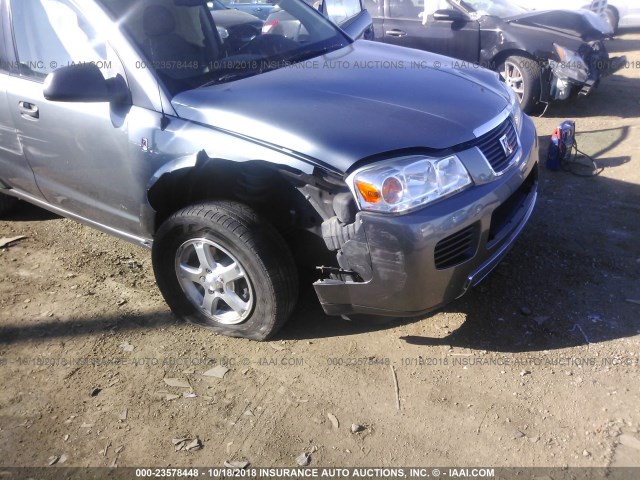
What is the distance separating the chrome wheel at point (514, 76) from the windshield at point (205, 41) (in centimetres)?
330

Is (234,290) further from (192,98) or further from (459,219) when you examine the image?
(459,219)

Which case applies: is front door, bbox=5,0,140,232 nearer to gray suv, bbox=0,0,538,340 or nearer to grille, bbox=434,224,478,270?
gray suv, bbox=0,0,538,340

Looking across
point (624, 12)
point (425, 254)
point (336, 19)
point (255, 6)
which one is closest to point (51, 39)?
point (255, 6)

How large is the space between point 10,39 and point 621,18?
37.0ft

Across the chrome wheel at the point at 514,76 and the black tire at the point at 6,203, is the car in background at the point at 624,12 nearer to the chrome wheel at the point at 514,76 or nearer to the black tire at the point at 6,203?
the chrome wheel at the point at 514,76

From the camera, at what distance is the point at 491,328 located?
3236 mm

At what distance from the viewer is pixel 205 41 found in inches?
135

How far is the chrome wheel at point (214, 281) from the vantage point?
3.06m

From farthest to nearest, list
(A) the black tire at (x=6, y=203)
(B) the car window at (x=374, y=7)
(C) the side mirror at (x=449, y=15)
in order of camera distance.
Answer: (B) the car window at (x=374, y=7), (C) the side mirror at (x=449, y=15), (A) the black tire at (x=6, y=203)

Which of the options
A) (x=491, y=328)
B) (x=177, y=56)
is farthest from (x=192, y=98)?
(x=491, y=328)

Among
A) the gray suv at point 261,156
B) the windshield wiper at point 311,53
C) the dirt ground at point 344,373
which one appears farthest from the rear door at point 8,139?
the windshield wiper at point 311,53

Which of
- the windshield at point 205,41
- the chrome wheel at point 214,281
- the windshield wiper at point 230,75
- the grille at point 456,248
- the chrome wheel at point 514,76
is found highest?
the windshield at point 205,41

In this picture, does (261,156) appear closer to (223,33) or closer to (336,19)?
(223,33)

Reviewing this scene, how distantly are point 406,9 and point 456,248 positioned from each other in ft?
18.1
